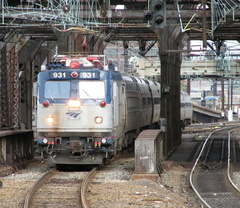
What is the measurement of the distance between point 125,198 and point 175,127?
15266 millimetres

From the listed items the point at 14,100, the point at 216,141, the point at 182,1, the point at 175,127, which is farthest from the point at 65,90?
the point at 216,141

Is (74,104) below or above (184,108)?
above

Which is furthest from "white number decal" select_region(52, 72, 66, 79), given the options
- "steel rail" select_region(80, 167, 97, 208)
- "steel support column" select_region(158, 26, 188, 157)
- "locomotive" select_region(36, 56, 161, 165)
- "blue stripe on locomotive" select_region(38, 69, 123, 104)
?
"steel support column" select_region(158, 26, 188, 157)

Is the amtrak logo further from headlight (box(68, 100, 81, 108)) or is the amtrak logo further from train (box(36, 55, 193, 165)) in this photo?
headlight (box(68, 100, 81, 108))

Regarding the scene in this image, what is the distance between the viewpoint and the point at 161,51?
901 inches

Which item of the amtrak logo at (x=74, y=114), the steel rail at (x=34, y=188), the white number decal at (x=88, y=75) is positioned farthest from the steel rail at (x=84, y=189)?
the white number decal at (x=88, y=75)

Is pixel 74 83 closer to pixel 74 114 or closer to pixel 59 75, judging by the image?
pixel 59 75

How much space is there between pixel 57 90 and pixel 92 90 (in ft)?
3.52

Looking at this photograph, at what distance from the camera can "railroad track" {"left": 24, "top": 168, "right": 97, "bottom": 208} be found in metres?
12.2

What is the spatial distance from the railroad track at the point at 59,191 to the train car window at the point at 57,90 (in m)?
2.34

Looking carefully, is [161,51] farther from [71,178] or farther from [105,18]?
[71,178]

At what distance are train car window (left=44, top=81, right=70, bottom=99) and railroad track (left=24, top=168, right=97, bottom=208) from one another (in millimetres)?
2342

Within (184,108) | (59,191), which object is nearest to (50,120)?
(59,191)

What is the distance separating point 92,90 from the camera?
58.9 feet
